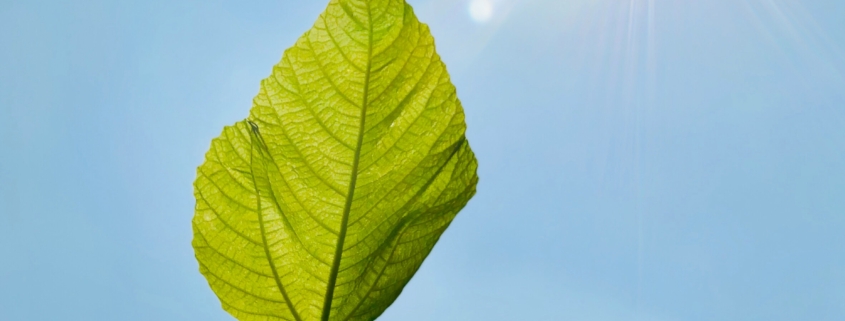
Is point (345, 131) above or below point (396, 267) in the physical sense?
above

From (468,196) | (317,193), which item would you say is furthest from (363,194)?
(468,196)

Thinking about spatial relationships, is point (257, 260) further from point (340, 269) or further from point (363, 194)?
point (363, 194)

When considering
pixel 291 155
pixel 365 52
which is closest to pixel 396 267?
pixel 291 155

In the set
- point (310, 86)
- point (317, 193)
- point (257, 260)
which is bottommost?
point (257, 260)

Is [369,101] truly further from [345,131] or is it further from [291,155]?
[291,155]

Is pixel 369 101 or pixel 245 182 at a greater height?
pixel 369 101

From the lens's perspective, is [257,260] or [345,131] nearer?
[345,131]
